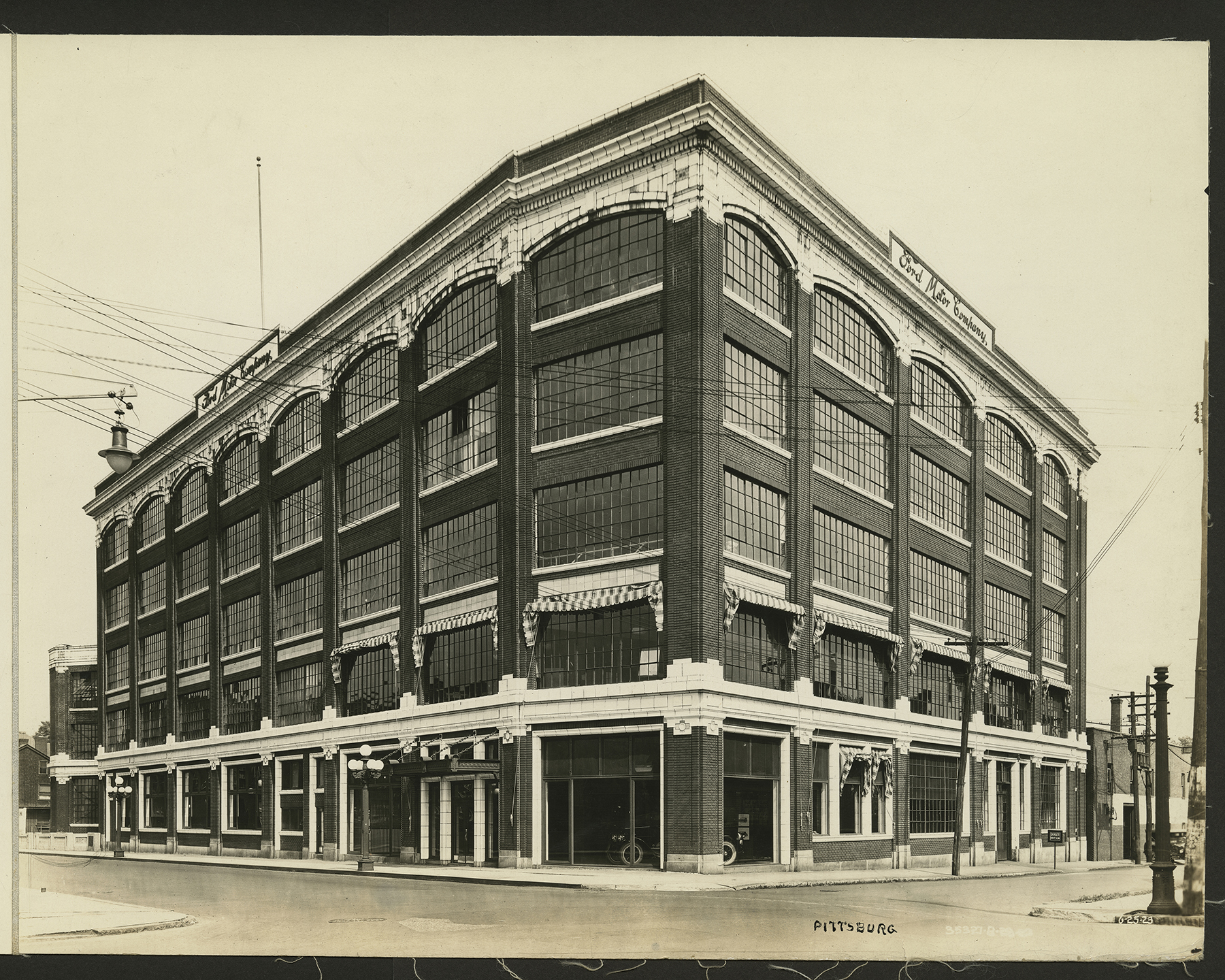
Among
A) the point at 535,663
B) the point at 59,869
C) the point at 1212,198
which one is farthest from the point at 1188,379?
the point at 59,869

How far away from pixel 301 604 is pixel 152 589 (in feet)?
12.0

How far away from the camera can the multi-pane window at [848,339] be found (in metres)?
25.8

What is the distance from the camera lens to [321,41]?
19.5m

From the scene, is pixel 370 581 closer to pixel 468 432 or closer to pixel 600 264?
pixel 468 432

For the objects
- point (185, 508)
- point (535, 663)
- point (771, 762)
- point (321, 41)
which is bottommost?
point (771, 762)

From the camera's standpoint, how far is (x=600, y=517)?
81.0 ft

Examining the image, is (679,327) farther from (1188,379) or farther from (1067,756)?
(1067,756)

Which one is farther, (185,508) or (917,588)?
(185,508)

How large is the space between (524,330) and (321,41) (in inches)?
291

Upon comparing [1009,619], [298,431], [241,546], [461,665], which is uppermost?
[298,431]

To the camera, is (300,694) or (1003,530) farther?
(300,694)

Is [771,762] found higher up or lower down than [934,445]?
lower down

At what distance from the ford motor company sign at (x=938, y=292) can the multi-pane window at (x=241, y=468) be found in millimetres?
15187

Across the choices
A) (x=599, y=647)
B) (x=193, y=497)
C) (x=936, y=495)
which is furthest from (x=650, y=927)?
(x=193, y=497)
